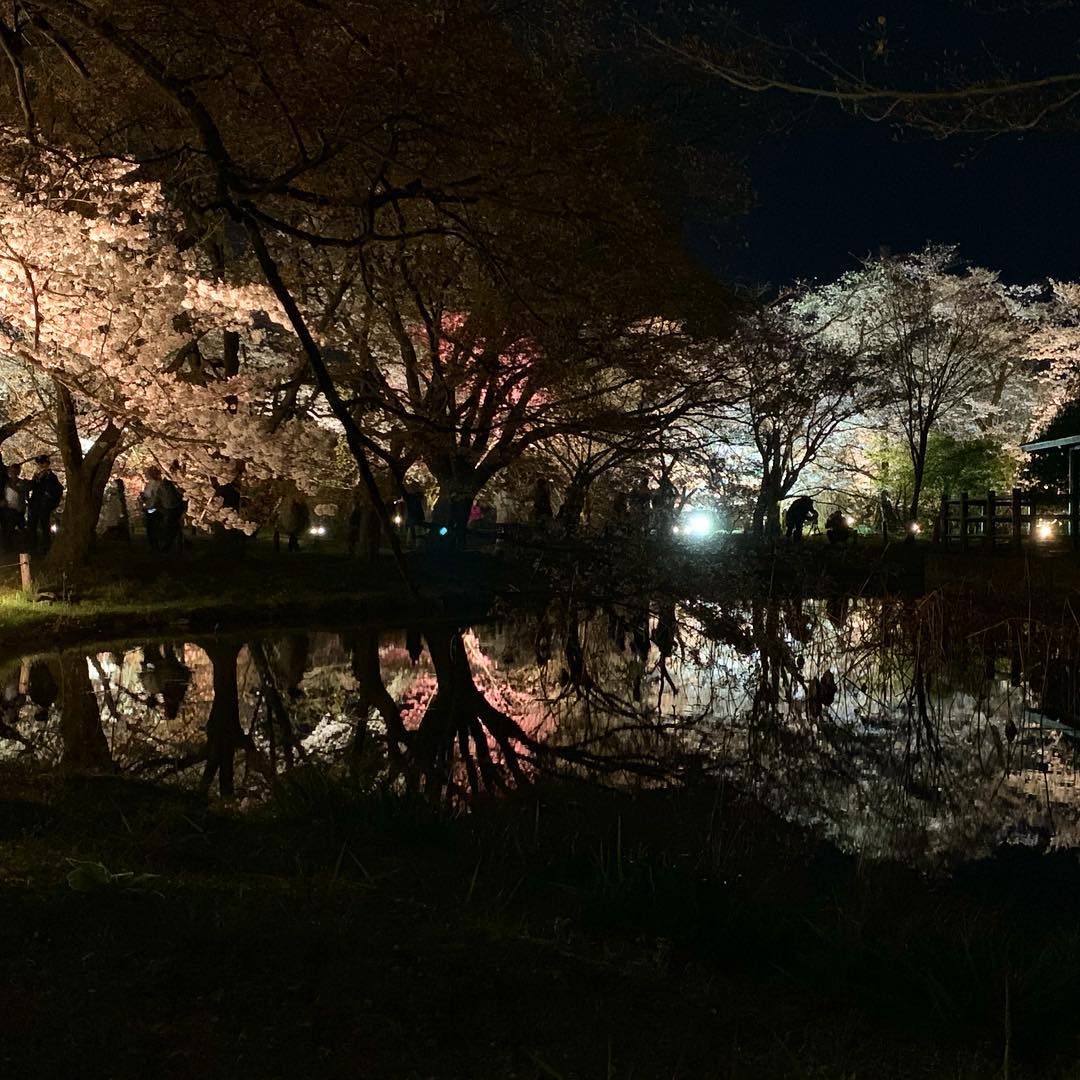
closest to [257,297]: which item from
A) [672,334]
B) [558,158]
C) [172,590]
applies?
[172,590]

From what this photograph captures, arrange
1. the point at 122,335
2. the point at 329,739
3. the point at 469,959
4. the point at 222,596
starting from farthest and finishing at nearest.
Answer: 1. the point at 222,596
2. the point at 122,335
3. the point at 329,739
4. the point at 469,959

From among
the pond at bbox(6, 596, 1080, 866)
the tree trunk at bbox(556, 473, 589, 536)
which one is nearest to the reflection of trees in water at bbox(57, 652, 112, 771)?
the pond at bbox(6, 596, 1080, 866)

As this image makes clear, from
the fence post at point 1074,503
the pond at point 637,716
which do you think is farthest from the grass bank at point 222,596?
the fence post at point 1074,503

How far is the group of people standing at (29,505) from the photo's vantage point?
64.9 feet

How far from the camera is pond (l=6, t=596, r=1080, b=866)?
8359 millimetres

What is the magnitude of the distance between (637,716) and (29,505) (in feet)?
47.7

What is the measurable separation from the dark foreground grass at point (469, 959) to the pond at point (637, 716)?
1.21 m

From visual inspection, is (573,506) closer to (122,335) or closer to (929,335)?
(122,335)

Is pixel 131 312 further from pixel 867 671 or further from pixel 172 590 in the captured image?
pixel 867 671

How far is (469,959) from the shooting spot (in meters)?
4.11

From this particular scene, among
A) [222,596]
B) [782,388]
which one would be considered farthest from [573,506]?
[222,596]

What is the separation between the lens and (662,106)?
2106 cm

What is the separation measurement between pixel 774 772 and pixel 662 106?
15418mm

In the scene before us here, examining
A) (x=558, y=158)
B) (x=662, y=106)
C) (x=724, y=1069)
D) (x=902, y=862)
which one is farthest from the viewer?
(x=662, y=106)
